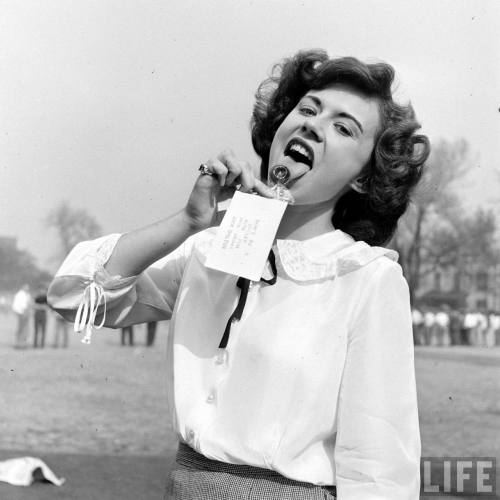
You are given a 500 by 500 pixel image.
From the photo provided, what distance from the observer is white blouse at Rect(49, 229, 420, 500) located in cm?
127

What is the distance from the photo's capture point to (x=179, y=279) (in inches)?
62.2

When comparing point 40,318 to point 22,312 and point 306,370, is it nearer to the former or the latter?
point 22,312

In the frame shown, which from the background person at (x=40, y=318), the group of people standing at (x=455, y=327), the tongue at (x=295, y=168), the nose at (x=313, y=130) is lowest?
the group of people standing at (x=455, y=327)

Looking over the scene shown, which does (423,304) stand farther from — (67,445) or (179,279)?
(179,279)

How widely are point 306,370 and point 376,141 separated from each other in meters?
0.47

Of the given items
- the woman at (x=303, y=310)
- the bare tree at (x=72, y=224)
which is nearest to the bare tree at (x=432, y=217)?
the bare tree at (x=72, y=224)

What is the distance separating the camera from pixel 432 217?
15133mm

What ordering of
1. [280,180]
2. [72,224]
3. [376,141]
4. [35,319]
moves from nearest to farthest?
[280,180], [376,141], [72,224], [35,319]

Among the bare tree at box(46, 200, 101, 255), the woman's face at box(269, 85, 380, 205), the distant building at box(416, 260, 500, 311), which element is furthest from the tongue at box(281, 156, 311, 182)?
the distant building at box(416, 260, 500, 311)

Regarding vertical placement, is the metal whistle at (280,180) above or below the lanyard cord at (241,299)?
above

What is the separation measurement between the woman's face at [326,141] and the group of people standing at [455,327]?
14944 millimetres

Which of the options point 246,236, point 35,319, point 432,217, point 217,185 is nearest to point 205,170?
point 217,185

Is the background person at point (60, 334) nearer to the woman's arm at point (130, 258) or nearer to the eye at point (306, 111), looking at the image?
the woman's arm at point (130, 258)

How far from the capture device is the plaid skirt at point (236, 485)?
4.21 ft
